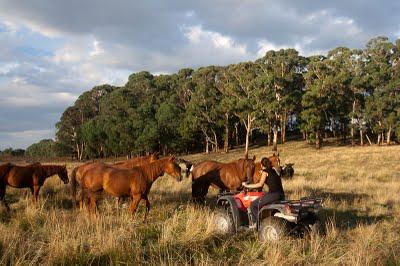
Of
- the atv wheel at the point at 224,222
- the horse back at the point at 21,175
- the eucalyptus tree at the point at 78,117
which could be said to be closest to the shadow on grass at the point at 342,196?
the atv wheel at the point at 224,222

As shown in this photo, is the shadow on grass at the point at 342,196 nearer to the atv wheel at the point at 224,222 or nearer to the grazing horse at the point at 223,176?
the grazing horse at the point at 223,176

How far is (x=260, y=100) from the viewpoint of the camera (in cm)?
5994

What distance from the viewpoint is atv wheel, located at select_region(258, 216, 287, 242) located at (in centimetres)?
788

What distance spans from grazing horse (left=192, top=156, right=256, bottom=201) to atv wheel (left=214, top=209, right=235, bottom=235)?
147 inches

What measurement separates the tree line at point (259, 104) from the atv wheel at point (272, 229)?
51.2 meters

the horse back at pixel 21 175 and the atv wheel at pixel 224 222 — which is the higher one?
the horse back at pixel 21 175

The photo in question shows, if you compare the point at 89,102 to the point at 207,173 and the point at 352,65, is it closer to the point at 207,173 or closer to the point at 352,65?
the point at 352,65

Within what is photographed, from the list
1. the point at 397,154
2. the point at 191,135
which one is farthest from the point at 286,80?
the point at 397,154

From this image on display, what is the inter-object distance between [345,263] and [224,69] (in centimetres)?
6648

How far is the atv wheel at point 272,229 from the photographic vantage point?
7.88 metres

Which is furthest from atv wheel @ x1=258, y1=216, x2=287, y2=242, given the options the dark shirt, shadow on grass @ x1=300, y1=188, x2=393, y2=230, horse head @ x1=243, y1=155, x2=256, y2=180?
horse head @ x1=243, y1=155, x2=256, y2=180

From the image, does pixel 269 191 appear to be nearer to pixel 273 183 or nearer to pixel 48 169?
pixel 273 183

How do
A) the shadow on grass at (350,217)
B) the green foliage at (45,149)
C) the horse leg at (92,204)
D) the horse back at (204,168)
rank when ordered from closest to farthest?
the horse leg at (92,204) < the shadow on grass at (350,217) < the horse back at (204,168) < the green foliage at (45,149)

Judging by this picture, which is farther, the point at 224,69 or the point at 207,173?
the point at 224,69
